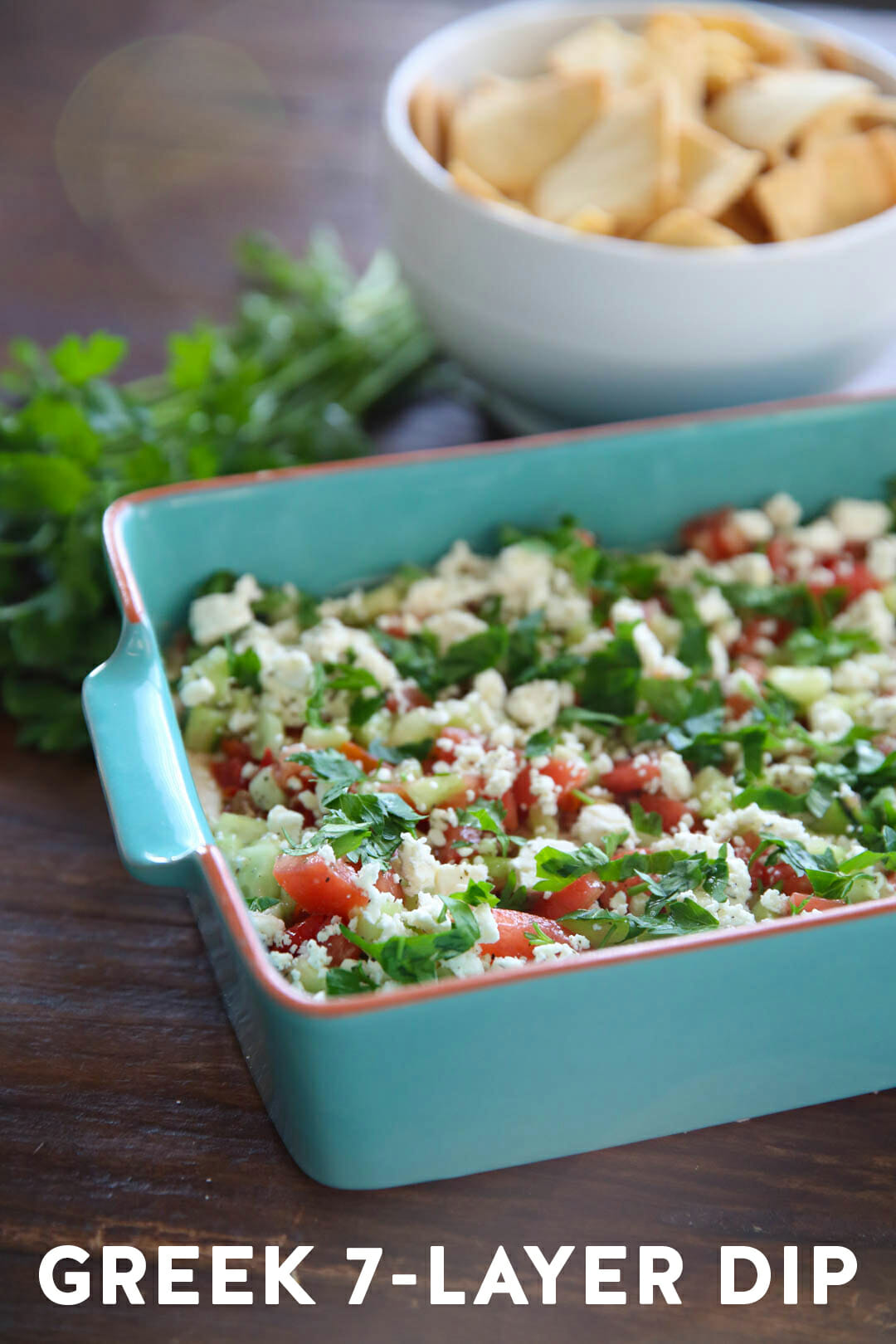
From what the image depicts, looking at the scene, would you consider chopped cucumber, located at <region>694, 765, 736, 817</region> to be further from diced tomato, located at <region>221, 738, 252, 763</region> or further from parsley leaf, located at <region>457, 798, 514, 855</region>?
diced tomato, located at <region>221, 738, 252, 763</region>

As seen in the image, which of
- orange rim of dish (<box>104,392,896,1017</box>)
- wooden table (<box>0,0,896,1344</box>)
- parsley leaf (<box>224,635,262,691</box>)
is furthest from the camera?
parsley leaf (<box>224,635,262,691</box>)

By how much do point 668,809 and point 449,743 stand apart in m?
0.18

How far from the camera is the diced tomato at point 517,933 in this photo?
88 centimetres

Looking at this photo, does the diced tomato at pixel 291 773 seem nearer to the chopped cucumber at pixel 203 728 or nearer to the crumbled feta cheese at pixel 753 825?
the chopped cucumber at pixel 203 728

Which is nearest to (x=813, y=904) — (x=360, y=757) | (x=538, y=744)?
(x=538, y=744)

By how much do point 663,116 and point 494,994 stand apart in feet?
2.93

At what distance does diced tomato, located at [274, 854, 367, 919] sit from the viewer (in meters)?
0.89

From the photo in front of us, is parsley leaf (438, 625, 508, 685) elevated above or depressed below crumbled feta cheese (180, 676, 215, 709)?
below

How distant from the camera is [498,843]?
98 cm

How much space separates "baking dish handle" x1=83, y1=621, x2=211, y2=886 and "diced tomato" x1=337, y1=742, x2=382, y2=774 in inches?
5.9

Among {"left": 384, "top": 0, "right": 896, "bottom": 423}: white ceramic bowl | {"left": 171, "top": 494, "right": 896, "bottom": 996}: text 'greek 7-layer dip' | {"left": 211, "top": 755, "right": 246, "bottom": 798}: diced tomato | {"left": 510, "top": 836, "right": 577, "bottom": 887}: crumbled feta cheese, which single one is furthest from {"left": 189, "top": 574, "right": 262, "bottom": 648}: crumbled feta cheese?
{"left": 384, "top": 0, "right": 896, "bottom": 423}: white ceramic bowl

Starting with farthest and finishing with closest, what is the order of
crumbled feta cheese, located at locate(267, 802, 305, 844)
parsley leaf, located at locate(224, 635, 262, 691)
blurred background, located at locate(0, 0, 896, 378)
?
blurred background, located at locate(0, 0, 896, 378) → parsley leaf, located at locate(224, 635, 262, 691) → crumbled feta cheese, located at locate(267, 802, 305, 844)

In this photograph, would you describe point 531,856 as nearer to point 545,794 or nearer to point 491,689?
point 545,794

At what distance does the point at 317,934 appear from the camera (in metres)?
0.88
